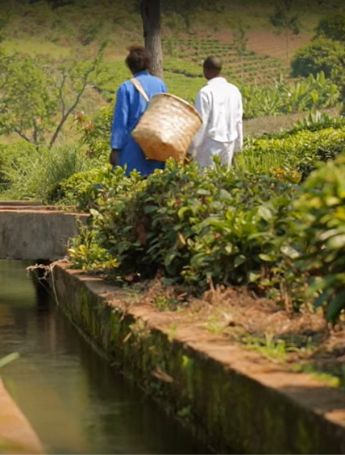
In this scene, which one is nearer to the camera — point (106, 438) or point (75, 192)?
point (106, 438)

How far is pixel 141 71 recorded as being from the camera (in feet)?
40.1

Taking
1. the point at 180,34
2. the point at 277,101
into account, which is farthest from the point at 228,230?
the point at 180,34

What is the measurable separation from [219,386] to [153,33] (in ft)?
56.8

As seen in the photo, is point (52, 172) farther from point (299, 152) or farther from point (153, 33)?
point (153, 33)

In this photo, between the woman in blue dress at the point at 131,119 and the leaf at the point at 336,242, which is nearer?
the leaf at the point at 336,242

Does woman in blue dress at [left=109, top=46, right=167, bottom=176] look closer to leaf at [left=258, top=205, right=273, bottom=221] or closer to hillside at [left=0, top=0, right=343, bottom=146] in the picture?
leaf at [left=258, top=205, right=273, bottom=221]

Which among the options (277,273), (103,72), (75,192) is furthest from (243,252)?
(103,72)

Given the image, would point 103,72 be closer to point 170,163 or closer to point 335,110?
point 335,110

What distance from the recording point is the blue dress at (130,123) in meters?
11.9

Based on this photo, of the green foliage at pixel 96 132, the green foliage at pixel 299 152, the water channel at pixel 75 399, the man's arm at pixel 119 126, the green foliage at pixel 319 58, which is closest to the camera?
the water channel at pixel 75 399

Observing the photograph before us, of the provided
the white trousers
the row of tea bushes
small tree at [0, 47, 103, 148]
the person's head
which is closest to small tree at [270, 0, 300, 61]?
small tree at [0, 47, 103, 148]

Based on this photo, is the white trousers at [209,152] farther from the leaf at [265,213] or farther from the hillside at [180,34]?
the hillside at [180,34]

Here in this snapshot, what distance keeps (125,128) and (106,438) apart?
5.58 meters

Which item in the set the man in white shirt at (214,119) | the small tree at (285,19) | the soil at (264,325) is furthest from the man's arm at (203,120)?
the small tree at (285,19)
